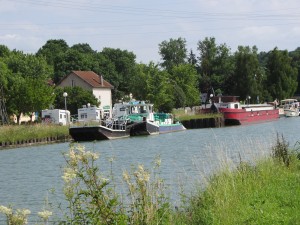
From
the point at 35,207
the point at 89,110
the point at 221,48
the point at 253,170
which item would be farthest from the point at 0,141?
the point at 221,48

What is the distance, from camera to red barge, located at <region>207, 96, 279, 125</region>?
81750 mm

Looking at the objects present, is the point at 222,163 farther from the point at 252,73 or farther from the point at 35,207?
the point at 252,73

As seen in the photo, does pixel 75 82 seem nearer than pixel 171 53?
Yes

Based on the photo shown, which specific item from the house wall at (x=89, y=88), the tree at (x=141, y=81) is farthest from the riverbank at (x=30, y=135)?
the house wall at (x=89, y=88)

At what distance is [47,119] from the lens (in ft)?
231

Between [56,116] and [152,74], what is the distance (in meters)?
24.2

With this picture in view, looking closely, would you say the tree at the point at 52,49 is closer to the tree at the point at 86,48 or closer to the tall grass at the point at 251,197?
the tree at the point at 86,48

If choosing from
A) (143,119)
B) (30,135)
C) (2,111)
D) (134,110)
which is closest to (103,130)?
(30,135)

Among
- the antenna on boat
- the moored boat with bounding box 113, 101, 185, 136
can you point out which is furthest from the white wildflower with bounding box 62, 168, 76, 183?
the antenna on boat

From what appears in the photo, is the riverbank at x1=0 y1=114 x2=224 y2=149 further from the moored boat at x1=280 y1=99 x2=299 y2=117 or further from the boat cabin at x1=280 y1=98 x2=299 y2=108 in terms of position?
the boat cabin at x1=280 y1=98 x2=299 y2=108

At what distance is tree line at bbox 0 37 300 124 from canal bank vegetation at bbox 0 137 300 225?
180 feet

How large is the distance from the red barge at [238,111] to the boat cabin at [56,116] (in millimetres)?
21112

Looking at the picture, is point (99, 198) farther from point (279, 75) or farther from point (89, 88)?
point (279, 75)

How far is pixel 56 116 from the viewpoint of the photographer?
233 feet
